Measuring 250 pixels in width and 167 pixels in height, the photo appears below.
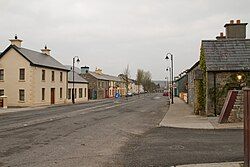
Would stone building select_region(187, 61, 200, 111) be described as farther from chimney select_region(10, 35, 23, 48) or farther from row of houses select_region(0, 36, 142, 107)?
chimney select_region(10, 35, 23, 48)

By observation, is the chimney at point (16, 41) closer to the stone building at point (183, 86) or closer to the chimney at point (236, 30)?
the stone building at point (183, 86)

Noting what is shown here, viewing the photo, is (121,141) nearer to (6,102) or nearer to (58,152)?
(58,152)

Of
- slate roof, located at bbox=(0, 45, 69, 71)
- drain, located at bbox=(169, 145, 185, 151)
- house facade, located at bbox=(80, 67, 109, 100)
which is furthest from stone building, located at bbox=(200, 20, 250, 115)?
house facade, located at bbox=(80, 67, 109, 100)

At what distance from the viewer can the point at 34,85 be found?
135 feet

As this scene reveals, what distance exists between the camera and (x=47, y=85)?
45406mm

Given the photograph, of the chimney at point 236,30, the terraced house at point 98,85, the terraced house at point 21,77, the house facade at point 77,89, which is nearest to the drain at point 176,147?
the chimney at point 236,30

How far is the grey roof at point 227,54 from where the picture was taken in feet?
72.8

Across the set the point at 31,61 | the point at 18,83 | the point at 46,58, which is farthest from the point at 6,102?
the point at 46,58

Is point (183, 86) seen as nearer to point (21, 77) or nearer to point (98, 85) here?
point (98, 85)

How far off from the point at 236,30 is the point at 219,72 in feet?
18.9

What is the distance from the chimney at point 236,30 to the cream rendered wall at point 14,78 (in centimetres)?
2558

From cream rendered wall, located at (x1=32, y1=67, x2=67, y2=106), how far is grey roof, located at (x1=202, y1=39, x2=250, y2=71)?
24874mm

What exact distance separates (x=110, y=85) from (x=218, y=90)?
7005 cm

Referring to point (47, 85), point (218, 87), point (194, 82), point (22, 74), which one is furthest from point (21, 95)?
point (218, 87)
